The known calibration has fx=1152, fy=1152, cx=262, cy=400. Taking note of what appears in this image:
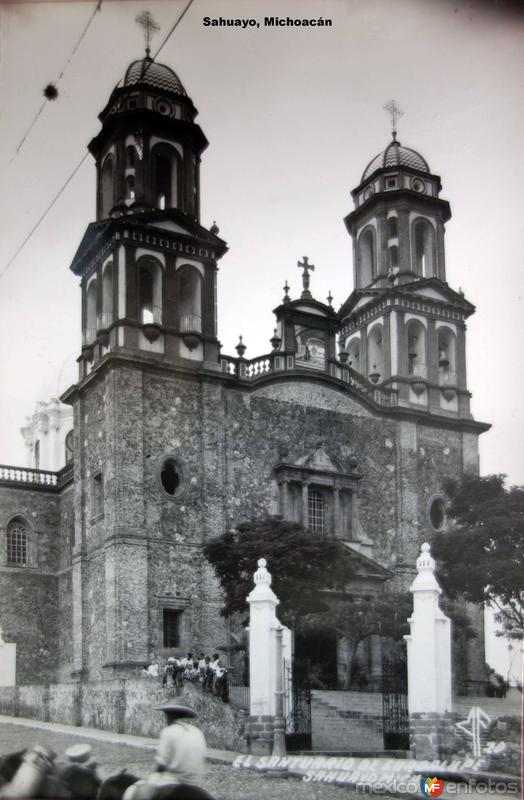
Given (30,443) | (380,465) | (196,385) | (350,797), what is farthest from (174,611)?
(30,443)

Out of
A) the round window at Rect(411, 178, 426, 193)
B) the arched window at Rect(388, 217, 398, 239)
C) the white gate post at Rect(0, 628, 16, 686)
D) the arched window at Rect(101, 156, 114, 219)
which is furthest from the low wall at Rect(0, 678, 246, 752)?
the round window at Rect(411, 178, 426, 193)

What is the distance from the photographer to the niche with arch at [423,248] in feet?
134

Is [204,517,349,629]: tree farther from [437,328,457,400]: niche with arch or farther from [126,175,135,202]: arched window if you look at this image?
[126,175,135,202]: arched window

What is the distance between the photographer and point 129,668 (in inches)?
1208

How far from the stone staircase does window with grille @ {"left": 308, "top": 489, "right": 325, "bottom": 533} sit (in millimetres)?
8958

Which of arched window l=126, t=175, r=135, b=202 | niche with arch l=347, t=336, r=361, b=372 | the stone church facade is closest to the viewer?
the stone church facade

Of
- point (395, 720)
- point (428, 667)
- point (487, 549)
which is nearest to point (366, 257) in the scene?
point (487, 549)

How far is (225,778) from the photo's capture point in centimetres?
1703

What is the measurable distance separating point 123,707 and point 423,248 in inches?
858

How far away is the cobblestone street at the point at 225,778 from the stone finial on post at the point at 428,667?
130 inches

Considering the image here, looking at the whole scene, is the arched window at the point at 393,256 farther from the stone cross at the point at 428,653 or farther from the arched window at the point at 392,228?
the stone cross at the point at 428,653

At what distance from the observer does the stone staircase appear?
2430 cm

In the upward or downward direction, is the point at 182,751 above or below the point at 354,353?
below

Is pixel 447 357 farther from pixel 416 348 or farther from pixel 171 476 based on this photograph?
pixel 171 476
